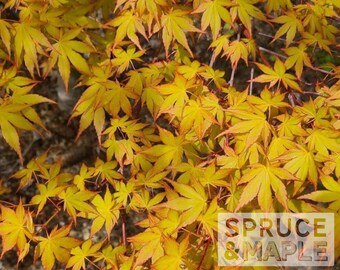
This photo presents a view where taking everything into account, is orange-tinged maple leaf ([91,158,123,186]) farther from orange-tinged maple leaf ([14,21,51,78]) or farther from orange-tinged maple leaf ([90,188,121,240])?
orange-tinged maple leaf ([14,21,51,78])

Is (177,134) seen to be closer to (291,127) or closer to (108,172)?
(108,172)

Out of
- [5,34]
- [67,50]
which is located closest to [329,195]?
[67,50]

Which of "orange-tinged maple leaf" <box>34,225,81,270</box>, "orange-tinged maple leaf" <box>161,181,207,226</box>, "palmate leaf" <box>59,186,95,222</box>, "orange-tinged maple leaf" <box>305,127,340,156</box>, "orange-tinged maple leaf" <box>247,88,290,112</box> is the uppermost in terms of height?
"orange-tinged maple leaf" <box>247,88,290,112</box>

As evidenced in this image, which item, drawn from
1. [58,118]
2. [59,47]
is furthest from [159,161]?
[58,118]

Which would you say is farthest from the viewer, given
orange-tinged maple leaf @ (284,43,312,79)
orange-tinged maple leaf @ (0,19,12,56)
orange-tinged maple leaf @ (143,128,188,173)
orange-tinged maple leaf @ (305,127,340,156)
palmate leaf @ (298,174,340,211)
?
orange-tinged maple leaf @ (284,43,312,79)

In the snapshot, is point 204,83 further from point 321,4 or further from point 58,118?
point 58,118

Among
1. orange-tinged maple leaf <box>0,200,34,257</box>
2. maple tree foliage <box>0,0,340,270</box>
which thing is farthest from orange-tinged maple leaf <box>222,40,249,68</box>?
orange-tinged maple leaf <box>0,200,34,257</box>
